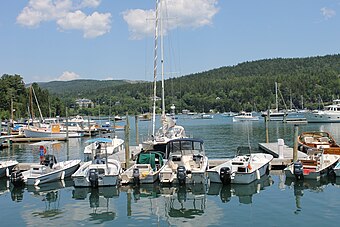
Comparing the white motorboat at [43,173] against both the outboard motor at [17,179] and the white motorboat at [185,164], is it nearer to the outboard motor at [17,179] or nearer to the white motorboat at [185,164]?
the outboard motor at [17,179]

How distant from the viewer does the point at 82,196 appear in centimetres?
2408

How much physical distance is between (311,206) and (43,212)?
12949mm

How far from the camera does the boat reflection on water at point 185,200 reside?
20281mm

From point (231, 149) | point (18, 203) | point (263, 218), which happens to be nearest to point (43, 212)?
point (18, 203)

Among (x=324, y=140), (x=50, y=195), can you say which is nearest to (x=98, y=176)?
A: (x=50, y=195)

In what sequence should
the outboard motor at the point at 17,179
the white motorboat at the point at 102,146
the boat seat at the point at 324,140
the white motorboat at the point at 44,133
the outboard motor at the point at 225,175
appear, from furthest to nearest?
the white motorboat at the point at 44,133
the boat seat at the point at 324,140
the white motorboat at the point at 102,146
the outboard motor at the point at 17,179
the outboard motor at the point at 225,175

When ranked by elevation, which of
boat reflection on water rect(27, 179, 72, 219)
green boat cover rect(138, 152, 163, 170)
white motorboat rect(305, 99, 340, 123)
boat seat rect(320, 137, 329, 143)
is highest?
white motorboat rect(305, 99, 340, 123)

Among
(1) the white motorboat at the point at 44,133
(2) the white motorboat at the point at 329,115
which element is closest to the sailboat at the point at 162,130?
(1) the white motorboat at the point at 44,133

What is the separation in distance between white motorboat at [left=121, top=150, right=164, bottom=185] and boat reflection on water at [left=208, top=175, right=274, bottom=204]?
3.65m

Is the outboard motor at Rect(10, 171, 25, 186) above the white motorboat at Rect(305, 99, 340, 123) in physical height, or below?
below

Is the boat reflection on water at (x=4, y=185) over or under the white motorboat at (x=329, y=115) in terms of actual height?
under

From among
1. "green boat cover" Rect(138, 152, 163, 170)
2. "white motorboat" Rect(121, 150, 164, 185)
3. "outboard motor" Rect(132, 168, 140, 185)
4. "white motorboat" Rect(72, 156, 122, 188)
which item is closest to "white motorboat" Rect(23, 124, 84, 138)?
"green boat cover" Rect(138, 152, 163, 170)

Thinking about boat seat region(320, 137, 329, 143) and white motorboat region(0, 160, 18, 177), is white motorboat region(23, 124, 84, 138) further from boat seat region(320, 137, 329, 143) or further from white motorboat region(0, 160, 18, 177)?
boat seat region(320, 137, 329, 143)

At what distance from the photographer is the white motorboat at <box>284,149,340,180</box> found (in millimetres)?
25992
